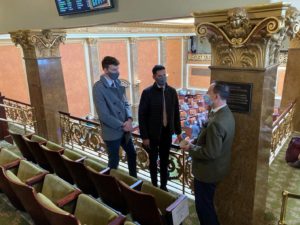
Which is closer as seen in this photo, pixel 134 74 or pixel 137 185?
pixel 137 185

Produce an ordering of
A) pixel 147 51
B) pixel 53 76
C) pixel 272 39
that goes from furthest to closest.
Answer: pixel 147 51 → pixel 53 76 → pixel 272 39

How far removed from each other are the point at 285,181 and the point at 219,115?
2.69 metres

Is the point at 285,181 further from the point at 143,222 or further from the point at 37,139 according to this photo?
the point at 37,139

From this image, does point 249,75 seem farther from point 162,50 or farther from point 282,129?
point 162,50

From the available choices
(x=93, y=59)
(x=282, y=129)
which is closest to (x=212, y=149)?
(x=282, y=129)

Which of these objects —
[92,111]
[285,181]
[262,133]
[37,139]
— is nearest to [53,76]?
[37,139]

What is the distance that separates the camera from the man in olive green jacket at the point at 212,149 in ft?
6.98

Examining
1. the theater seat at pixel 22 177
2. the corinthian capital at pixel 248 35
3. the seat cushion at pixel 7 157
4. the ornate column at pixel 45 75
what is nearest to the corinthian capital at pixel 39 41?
the ornate column at pixel 45 75

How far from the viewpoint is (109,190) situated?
2.57m

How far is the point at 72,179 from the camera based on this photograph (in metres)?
3.19

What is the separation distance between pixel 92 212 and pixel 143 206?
1.54ft

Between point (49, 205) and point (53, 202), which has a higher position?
point (49, 205)

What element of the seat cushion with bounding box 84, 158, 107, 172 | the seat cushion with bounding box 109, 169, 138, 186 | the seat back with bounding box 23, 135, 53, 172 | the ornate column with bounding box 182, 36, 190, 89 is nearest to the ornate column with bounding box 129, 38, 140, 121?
the ornate column with bounding box 182, 36, 190, 89

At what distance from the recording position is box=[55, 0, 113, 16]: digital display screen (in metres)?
3.16
